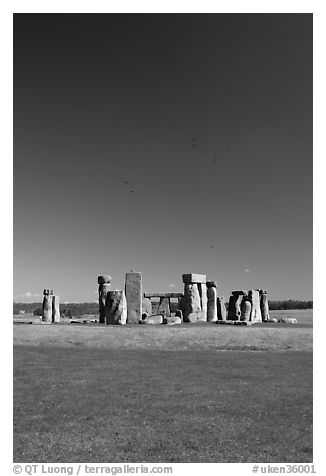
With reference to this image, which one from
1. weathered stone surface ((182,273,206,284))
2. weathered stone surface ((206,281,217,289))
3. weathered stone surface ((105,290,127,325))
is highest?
weathered stone surface ((182,273,206,284))

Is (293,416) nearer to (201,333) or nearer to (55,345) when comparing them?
(201,333)

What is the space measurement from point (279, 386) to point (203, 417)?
10.4 feet

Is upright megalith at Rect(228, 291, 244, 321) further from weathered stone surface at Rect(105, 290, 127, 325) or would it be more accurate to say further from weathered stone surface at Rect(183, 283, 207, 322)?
weathered stone surface at Rect(105, 290, 127, 325)

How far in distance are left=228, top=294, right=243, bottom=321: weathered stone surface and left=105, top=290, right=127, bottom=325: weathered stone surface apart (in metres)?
8.21

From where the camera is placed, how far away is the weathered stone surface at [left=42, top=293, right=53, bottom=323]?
29125 millimetres

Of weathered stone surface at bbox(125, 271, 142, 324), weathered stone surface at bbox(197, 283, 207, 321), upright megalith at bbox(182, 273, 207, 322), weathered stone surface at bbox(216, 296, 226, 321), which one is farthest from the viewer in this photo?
weathered stone surface at bbox(216, 296, 226, 321)

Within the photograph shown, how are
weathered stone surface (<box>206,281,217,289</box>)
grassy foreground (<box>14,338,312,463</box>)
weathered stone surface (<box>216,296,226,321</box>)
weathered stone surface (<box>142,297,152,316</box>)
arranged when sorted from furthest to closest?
1. weathered stone surface (<box>142,297,152,316</box>)
2. weathered stone surface (<box>216,296,226,321</box>)
3. weathered stone surface (<box>206,281,217,289</box>)
4. grassy foreground (<box>14,338,312,463</box>)

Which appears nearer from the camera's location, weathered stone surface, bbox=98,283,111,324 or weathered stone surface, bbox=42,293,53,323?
weathered stone surface, bbox=98,283,111,324

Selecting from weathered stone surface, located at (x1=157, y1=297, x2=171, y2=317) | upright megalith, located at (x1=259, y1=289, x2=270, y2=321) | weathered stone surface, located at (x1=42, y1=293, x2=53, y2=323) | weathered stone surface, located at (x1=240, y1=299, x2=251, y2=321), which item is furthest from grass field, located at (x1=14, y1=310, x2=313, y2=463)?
weathered stone surface, located at (x1=157, y1=297, x2=171, y2=317)

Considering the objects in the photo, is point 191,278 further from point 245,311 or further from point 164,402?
point 164,402

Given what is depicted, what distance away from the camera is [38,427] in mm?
8008

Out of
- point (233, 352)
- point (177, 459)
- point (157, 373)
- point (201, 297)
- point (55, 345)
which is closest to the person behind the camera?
point (177, 459)

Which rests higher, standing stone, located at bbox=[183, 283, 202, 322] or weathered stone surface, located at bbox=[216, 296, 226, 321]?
standing stone, located at bbox=[183, 283, 202, 322]
